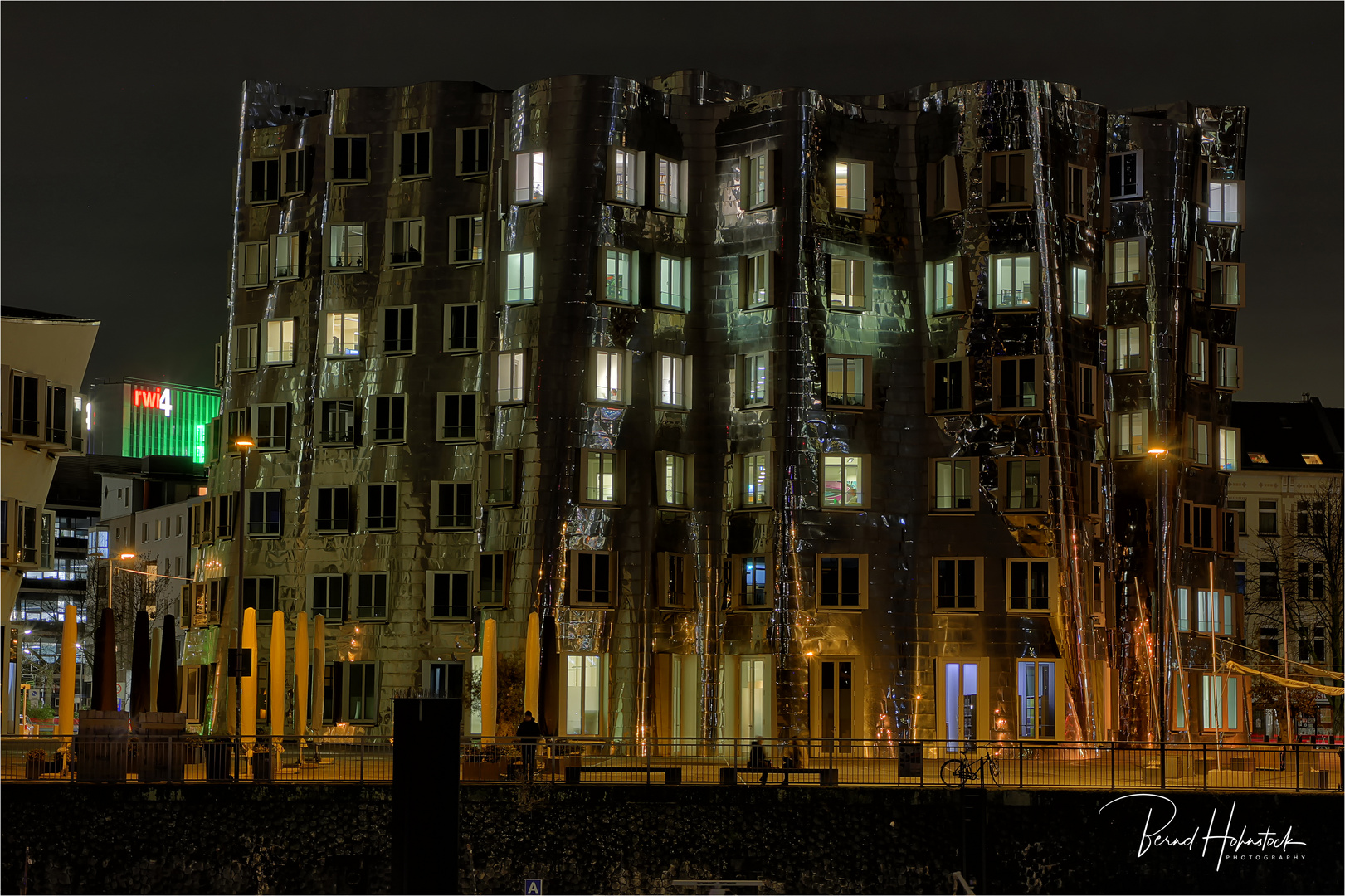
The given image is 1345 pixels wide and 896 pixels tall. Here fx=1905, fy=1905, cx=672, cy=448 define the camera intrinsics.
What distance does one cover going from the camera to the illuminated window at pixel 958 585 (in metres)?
64.6

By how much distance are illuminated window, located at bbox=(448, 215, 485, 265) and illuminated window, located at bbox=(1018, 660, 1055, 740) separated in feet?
78.7

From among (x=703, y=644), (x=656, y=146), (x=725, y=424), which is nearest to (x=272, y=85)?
(x=656, y=146)

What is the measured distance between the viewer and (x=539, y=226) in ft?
218

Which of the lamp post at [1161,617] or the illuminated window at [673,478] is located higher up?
the illuminated window at [673,478]

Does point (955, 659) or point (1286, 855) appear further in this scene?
point (955, 659)

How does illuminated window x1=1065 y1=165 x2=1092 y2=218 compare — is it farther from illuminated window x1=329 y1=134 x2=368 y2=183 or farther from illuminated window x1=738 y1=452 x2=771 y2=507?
illuminated window x1=329 y1=134 x2=368 y2=183

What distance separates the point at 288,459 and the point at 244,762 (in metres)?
24.8

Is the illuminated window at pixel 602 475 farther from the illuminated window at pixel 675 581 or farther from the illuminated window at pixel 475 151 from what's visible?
the illuminated window at pixel 475 151

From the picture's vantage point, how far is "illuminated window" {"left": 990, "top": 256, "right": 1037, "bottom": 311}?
65.8 m

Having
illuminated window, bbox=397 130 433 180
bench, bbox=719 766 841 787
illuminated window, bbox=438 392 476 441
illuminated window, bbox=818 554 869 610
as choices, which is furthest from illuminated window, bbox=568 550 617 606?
bench, bbox=719 766 841 787

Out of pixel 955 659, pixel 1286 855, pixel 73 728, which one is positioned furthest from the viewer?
pixel 955 659

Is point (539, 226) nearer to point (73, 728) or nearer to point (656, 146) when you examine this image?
point (656, 146)

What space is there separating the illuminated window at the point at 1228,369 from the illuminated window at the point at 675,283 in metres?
22.5

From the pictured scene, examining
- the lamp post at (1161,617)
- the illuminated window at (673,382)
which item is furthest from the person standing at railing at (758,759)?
the illuminated window at (673,382)
